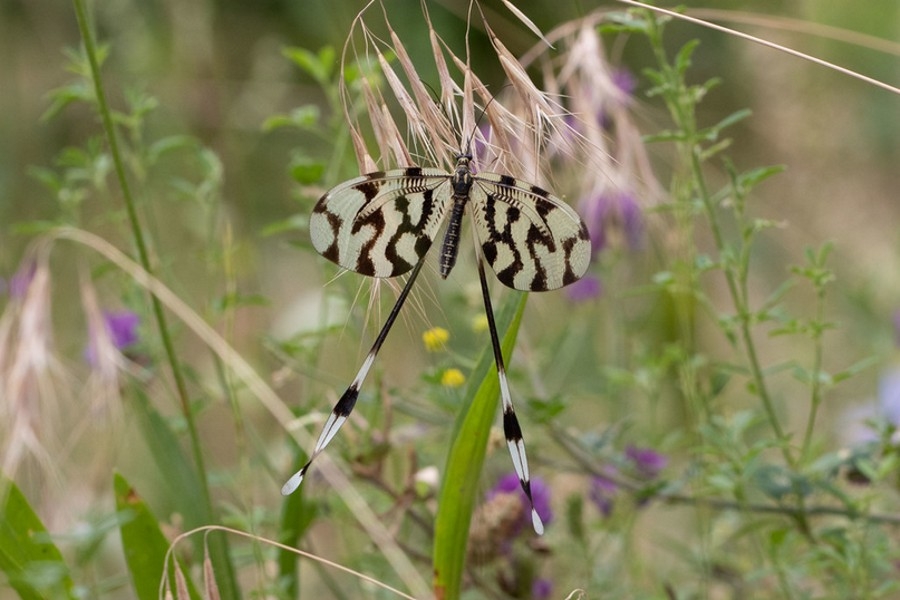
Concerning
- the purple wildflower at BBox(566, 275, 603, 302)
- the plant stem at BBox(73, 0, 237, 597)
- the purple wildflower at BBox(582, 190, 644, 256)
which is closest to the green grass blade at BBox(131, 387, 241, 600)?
A: the plant stem at BBox(73, 0, 237, 597)

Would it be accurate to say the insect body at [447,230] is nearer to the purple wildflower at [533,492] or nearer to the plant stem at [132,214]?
the plant stem at [132,214]

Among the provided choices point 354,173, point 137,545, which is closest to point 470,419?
point 137,545

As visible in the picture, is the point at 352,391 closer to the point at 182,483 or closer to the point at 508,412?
the point at 508,412

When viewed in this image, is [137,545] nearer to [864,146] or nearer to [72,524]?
[72,524]

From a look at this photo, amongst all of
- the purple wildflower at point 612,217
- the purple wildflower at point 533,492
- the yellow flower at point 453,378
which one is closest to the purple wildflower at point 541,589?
the purple wildflower at point 533,492

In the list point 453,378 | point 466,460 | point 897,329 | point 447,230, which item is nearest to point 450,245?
point 447,230
